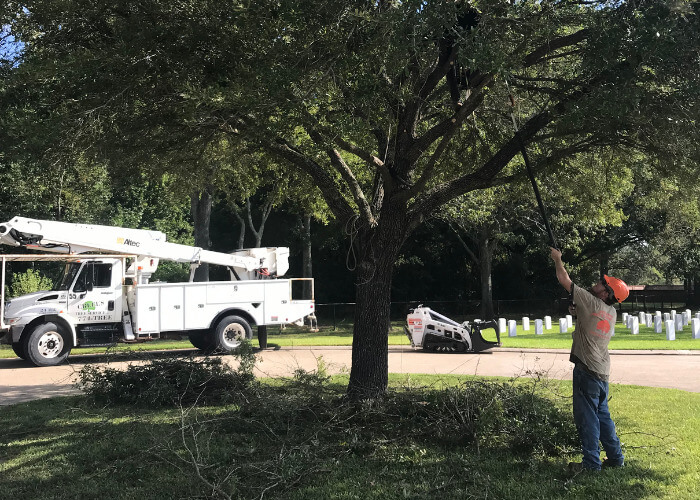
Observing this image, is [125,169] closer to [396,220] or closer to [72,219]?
[396,220]

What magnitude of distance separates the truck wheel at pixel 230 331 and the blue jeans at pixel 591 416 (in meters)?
12.7

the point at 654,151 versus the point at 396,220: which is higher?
the point at 654,151

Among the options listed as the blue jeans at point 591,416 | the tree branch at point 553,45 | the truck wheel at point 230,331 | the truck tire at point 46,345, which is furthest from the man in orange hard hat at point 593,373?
the truck tire at point 46,345

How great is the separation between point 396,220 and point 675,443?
432 centimetres

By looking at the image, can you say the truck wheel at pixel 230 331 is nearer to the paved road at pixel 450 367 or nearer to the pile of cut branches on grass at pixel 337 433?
the paved road at pixel 450 367

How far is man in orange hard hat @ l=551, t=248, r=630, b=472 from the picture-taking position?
5664mm

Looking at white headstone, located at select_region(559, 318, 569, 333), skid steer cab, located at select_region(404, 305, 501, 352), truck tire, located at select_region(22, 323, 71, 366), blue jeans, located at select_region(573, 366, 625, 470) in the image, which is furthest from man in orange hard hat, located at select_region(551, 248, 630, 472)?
white headstone, located at select_region(559, 318, 569, 333)

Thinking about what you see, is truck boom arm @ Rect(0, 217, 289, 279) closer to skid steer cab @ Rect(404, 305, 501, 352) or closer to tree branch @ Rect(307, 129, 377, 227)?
skid steer cab @ Rect(404, 305, 501, 352)

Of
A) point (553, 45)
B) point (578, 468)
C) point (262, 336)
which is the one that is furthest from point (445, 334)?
point (578, 468)

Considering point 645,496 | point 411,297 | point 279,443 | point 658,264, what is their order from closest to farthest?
point 645,496
point 279,443
point 411,297
point 658,264

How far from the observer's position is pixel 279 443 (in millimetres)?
6707

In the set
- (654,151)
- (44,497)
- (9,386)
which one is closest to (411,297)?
(9,386)

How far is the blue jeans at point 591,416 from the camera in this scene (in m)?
5.64

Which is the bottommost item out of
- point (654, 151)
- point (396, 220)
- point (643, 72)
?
point (396, 220)
